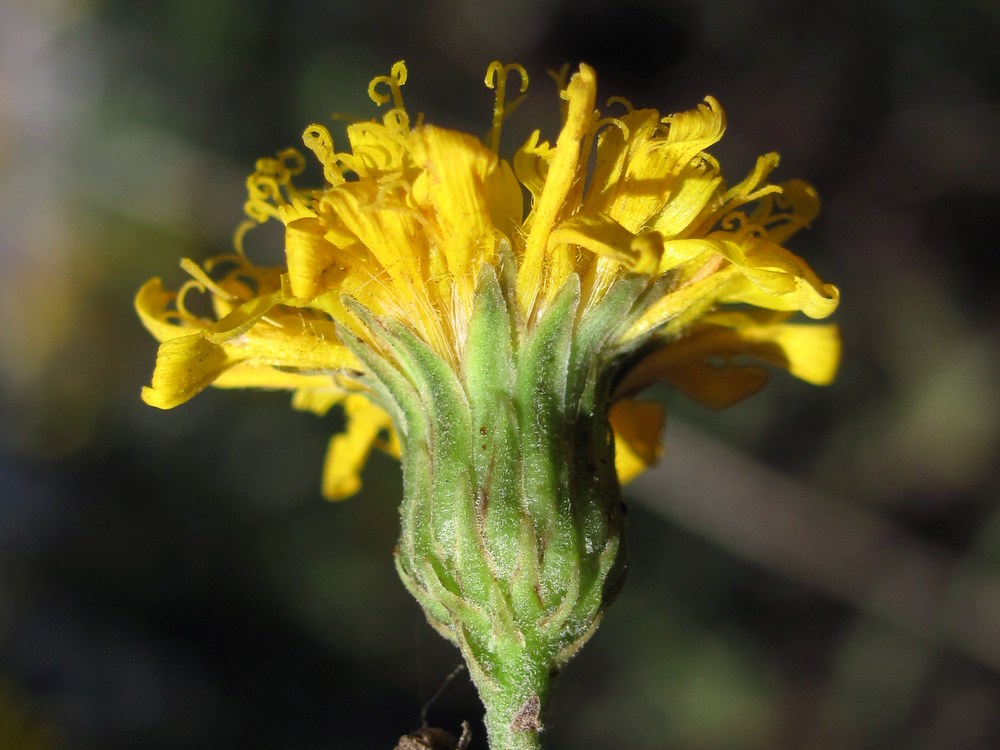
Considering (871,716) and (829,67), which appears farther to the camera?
(829,67)

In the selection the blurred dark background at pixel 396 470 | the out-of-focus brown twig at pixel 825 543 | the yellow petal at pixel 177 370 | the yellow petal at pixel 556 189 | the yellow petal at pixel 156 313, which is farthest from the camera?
the out-of-focus brown twig at pixel 825 543

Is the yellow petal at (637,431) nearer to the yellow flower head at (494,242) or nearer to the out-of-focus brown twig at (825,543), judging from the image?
the yellow flower head at (494,242)

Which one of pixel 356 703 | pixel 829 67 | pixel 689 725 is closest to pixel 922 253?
pixel 829 67

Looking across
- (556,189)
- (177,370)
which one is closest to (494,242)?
(556,189)

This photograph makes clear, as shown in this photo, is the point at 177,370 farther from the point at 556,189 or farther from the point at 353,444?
the point at 556,189

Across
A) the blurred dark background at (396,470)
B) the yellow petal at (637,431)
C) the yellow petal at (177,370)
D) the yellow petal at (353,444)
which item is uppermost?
the yellow petal at (177,370)

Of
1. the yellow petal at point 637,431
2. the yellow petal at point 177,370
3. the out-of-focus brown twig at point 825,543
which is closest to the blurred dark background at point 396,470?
the out-of-focus brown twig at point 825,543

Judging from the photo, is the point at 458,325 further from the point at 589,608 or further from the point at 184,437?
the point at 184,437
